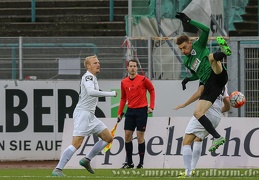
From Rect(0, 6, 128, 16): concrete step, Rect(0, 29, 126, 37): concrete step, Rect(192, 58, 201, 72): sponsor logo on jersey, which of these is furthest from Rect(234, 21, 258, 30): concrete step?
Rect(192, 58, 201, 72): sponsor logo on jersey

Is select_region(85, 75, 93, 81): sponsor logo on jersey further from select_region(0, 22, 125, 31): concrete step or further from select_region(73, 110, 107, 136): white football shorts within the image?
select_region(0, 22, 125, 31): concrete step

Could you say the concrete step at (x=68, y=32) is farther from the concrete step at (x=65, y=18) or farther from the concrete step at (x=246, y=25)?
the concrete step at (x=246, y=25)

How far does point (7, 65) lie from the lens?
899 inches

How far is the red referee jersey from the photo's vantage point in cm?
1989

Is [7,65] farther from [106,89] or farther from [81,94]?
[81,94]

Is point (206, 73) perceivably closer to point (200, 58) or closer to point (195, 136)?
point (200, 58)

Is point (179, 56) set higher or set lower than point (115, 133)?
higher

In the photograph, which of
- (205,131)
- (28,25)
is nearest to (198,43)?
(205,131)

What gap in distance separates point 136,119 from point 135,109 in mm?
196

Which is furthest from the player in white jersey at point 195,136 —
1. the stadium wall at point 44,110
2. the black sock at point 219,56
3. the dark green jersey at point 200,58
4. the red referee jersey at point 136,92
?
the stadium wall at point 44,110

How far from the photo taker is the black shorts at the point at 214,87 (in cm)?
1570

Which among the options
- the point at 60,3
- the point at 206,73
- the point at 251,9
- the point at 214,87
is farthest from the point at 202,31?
the point at 60,3

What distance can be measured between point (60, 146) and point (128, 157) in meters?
3.19

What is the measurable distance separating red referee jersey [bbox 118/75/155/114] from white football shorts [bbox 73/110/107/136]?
113 inches
